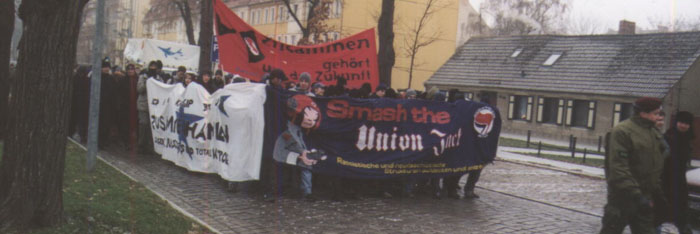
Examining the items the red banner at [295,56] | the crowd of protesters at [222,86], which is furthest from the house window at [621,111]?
the red banner at [295,56]

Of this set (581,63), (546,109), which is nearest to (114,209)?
(546,109)

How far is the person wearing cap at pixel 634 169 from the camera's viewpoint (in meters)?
6.04

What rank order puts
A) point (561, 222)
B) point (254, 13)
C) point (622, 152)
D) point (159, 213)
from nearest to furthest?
point (622, 152), point (159, 213), point (561, 222), point (254, 13)

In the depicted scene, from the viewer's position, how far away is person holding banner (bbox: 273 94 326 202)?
9.39 m

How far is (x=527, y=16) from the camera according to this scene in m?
66.7

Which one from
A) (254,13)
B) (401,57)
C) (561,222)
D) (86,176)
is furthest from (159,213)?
(254,13)

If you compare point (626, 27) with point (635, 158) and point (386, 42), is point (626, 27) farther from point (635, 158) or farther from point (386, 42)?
point (635, 158)

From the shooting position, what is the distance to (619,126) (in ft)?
20.7

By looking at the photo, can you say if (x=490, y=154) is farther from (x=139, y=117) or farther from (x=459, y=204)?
(x=139, y=117)

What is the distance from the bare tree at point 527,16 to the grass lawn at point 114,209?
Answer: 60.7m

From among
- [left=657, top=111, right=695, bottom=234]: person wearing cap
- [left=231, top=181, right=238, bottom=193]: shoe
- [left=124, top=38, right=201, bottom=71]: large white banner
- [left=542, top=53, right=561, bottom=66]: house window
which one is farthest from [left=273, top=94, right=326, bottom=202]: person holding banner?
[left=542, top=53, right=561, bottom=66]: house window

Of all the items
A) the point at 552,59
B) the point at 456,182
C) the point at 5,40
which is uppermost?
the point at 552,59

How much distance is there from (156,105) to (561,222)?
7.77 metres

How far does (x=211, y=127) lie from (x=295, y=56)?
9.43 feet
